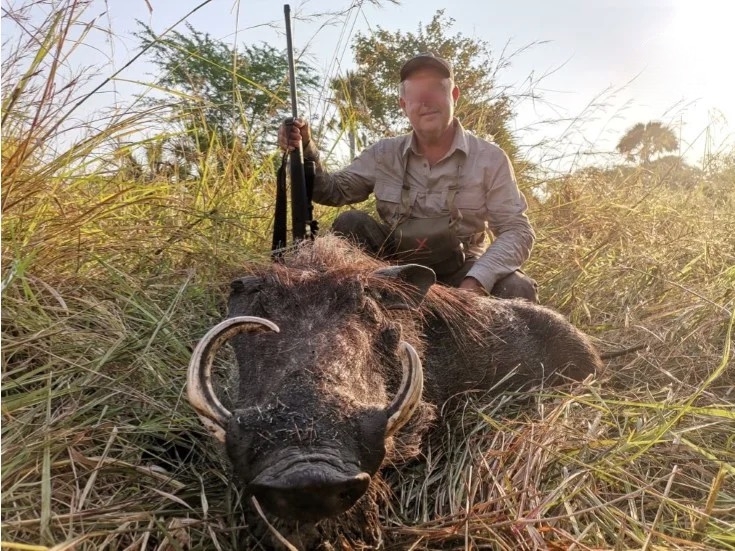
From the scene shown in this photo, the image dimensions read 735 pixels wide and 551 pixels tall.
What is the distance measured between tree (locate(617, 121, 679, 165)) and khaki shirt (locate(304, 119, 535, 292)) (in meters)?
3.18

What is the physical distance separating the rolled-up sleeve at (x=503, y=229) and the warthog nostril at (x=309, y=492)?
7.17ft

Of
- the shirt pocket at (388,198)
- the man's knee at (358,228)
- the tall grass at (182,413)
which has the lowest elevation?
the tall grass at (182,413)

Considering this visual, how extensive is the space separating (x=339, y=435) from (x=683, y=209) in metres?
5.34

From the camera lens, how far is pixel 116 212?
332cm

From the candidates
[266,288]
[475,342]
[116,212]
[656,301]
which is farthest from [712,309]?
[116,212]

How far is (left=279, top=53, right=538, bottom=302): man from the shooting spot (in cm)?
372

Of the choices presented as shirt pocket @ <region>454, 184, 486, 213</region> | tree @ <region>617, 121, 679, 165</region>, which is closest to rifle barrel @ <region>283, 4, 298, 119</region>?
shirt pocket @ <region>454, 184, 486, 213</region>

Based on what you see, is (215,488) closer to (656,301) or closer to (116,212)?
(116,212)

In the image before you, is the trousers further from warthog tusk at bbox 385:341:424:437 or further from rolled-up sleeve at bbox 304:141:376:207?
warthog tusk at bbox 385:341:424:437

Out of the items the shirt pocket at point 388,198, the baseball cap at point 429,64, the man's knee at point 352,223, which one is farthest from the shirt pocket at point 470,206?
the baseball cap at point 429,64

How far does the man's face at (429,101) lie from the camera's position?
13.2 feet

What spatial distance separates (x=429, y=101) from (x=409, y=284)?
188 cm

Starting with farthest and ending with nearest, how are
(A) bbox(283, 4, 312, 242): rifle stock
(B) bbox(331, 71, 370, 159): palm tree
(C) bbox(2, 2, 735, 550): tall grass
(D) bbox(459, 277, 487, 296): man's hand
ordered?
(B) bbox(331, 71, 370, 159): palm tree → (A) bbox(283, 4, 312, 242): rifle stock → (D) bbox(459, 277, 487, 296): man's hand → (C) bbox(2, 2, 735, 550): tall grass

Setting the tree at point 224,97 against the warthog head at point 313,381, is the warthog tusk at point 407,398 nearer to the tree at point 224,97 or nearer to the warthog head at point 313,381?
the warthog head at point 313,381
